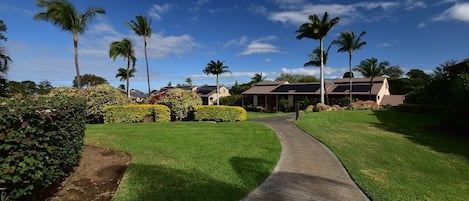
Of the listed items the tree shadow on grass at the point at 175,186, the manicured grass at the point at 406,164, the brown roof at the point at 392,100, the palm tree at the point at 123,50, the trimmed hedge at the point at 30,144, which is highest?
the palm tree at the point at 123,50

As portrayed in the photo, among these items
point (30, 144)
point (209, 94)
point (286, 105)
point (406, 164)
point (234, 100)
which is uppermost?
point (209, 94)

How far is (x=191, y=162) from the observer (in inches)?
279

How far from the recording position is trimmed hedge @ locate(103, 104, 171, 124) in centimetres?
1586

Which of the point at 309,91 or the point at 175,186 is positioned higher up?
the point at 309,91

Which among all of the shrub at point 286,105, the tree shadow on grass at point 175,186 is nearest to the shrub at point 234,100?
the shrub at point 286,105

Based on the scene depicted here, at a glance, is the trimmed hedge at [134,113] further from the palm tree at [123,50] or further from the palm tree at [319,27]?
the palm tree at [123,50]

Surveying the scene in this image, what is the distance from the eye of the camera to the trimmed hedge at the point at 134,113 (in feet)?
52.0

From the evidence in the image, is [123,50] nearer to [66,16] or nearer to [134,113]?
[66,16]

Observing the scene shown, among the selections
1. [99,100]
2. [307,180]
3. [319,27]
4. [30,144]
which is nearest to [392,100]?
[319,27]

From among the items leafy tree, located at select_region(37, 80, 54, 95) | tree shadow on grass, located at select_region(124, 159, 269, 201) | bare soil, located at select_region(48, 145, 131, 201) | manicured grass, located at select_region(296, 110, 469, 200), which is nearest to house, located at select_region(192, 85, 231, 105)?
leafy tree, located at select_region(37, 80, 54, 95)

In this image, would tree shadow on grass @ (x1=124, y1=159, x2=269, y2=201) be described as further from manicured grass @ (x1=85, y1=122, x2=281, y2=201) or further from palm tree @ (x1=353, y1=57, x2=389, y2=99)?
palm tree @ (x1=353, y1=57, x2=389, y2=99)

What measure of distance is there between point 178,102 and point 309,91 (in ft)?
92.2

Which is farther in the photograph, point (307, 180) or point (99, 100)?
point (99, 100)

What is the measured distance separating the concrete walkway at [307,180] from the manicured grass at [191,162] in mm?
278
